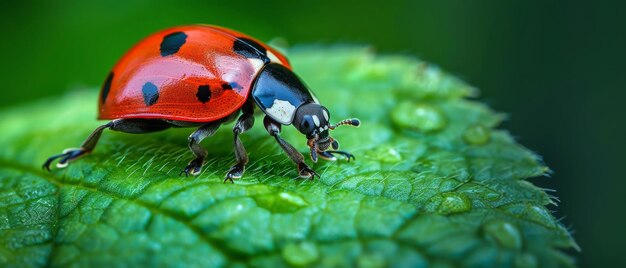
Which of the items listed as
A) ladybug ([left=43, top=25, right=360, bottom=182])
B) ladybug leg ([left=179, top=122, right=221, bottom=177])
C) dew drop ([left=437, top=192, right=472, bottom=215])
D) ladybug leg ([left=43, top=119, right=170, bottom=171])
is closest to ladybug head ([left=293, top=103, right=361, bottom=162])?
ladybug ([left=43, top=25, right=360, bottom=182])

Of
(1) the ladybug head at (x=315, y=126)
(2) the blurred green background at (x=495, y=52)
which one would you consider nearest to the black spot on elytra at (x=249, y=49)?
(1) the ladybug head at (x=315, y=126)

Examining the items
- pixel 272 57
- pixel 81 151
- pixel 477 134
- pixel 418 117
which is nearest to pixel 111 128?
pixel 81 151

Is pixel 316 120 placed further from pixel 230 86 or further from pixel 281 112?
pixel 230 86

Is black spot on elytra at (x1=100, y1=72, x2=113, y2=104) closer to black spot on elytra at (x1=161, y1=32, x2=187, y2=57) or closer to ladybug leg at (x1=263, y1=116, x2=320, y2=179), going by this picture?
black spot on elytra at (x1=161, y1=32, x2=187, y2=57)

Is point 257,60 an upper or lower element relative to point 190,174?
upper

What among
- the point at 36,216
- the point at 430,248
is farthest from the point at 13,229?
the point at 430,248

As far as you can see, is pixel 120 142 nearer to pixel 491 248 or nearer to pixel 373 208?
pixel 373 208
